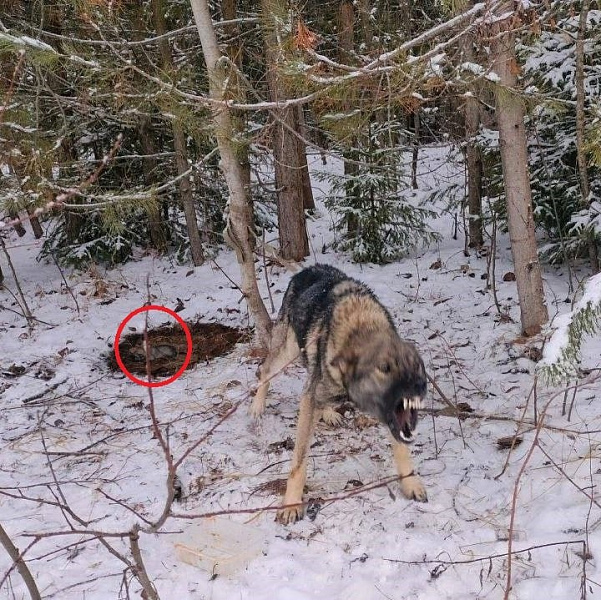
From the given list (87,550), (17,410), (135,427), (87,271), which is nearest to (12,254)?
Result: (87,271)

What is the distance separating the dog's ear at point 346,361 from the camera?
379 cm

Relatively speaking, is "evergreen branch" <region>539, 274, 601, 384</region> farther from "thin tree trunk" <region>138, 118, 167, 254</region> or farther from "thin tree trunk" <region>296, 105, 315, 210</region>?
"thin tree trunk" <region>138, 118, 167, 254</region>

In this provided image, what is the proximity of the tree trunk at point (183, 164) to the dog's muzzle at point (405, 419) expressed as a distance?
6555 millimetres

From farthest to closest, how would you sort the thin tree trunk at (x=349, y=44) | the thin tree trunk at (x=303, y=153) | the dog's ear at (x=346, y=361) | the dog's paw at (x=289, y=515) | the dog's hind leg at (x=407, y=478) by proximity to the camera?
the thin tree trunk at (x=349, y=44), the thin tree trunk at (x=303, y=153), the dog's hind leg at (x=407, y=478), the dog's paw at (x=289, y=515), the dog's ear at (x=346, y=361)

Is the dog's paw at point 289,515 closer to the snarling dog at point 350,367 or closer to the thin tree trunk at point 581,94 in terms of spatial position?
the snarling dog at point 350,367

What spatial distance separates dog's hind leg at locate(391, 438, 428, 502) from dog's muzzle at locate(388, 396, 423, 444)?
56cm

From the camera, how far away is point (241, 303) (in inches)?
354

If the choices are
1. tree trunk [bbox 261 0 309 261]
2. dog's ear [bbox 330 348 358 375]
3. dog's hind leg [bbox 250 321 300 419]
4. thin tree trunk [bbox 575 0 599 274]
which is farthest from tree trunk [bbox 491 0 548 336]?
tree trunk [bbox 261 0 309 261]

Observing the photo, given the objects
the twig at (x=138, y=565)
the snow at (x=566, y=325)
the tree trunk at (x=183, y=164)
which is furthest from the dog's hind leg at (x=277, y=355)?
the tree trunk at (x=183, y=164)

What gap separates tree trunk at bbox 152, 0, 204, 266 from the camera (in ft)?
31.0

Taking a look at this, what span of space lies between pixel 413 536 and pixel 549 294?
4.82 metres

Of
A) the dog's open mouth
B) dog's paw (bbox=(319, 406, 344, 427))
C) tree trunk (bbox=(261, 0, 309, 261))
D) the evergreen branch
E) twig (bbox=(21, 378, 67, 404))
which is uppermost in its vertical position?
tree trunk (bbox=(261, 0, 309, 261))

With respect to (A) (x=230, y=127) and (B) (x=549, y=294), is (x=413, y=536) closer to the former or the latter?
(A) (x=230, y=127)

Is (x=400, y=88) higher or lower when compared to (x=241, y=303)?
higher
